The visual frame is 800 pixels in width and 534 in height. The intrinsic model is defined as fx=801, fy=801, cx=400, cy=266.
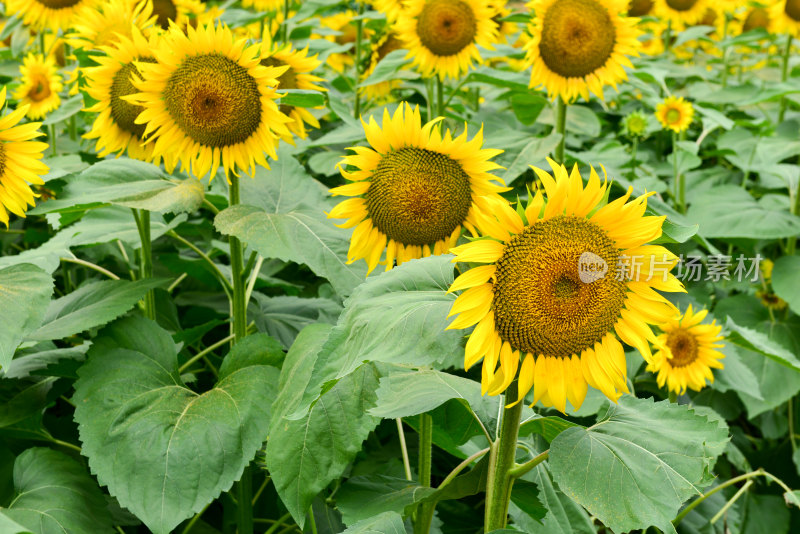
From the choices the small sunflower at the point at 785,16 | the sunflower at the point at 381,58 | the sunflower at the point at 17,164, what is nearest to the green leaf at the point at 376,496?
the sunflower at the point at 17,164

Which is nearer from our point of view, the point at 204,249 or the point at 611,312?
the point at 611,312

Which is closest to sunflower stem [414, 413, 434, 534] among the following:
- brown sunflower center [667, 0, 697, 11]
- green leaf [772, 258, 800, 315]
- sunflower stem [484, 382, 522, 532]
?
sunflower stem [484, 382, 522, 532]

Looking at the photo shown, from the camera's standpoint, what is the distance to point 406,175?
161 centimetres

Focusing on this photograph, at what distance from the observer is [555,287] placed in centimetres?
117

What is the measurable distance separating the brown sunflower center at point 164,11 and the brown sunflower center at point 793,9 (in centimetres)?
288

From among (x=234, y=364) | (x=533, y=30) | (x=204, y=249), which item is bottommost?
(x=204, y=249)

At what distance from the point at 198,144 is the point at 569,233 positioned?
1.05 m

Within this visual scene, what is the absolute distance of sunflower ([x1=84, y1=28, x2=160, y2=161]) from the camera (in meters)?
1.97

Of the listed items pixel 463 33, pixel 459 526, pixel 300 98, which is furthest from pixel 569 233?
pixel 463 33

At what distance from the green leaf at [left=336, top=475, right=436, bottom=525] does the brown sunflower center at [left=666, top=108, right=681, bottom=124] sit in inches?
86.9

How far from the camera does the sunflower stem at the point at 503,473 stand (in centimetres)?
132

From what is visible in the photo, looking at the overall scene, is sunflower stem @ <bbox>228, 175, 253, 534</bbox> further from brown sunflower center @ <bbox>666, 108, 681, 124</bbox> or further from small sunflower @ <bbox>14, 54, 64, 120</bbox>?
brown sunflower center @ <bbox>666, 108, 681, 124</bbox>

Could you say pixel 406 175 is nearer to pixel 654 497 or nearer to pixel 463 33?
pixel 654 497

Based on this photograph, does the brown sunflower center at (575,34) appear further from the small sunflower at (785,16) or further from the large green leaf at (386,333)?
the small sunflower at (785,16)
